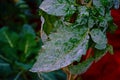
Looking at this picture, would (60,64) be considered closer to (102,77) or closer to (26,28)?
(102,77)

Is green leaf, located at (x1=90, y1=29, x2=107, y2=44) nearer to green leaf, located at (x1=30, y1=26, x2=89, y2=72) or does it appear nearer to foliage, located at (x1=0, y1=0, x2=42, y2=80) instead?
green leaf, located at (x1=30, y1=26, x2=89, y2=72)

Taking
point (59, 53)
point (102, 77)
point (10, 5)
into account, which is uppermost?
point (59, 53)

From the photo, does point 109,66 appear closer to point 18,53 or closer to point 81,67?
point 81,67

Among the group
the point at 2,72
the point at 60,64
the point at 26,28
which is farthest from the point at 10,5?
the point at 60,64

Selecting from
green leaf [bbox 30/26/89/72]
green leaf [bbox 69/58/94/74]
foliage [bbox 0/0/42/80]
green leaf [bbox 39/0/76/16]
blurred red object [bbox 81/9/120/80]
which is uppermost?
green leaf [bbox 39/0/76/16]

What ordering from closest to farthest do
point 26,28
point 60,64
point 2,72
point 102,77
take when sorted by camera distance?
point 60,64 < point 102,77 < point 2,72 < point 26,28

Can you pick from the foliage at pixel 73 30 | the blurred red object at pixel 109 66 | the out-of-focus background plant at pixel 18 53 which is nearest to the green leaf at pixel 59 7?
the foliage at pixel 73 30

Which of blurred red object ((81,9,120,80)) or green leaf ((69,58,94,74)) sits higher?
green leaf ((69,58,94,74))

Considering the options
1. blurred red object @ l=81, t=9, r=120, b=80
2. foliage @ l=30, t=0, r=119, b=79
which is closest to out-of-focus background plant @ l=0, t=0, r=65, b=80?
blurred red object @ l=81, t=9, r=120, b=80
